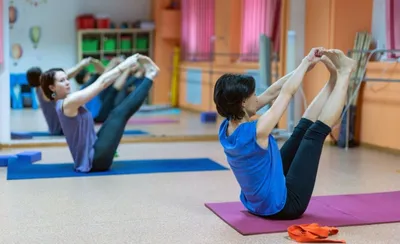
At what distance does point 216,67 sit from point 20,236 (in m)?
5.92

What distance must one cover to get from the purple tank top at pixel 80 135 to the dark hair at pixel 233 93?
5.61 ft

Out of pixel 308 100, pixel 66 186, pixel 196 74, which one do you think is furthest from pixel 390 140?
pixel 196 74

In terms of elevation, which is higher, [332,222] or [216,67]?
[216,67]

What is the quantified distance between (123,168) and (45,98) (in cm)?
146

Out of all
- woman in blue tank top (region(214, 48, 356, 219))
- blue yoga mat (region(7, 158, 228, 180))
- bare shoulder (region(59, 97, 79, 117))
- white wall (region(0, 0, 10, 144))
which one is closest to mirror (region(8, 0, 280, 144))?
white wall (region(0, 0, 10, 144))

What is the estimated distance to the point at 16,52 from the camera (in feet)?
23.6

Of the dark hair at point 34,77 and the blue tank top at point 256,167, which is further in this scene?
the dark hair at point 34,77

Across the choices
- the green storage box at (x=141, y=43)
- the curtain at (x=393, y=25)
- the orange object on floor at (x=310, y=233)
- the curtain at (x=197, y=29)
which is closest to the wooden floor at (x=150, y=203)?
the orange object on floor at (x=310, y=233)

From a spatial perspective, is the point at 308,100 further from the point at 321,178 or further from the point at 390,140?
the point at 321,178

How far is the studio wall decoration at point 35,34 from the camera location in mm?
7420

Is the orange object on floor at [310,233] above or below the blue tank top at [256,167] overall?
below

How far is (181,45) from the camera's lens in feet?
30.5

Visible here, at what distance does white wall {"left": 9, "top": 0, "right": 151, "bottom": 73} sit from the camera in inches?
284

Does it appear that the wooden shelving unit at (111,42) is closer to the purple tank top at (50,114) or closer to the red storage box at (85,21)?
the red storage box at (85,21)
